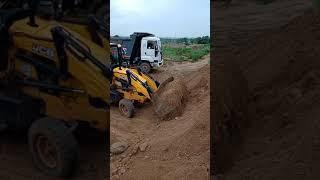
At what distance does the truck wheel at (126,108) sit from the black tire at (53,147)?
17.1ft

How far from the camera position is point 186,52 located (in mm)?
30797

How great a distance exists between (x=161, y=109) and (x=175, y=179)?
3.31 meters

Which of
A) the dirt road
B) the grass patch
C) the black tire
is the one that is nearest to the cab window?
the grass patch

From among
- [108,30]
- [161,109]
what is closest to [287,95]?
[108,30]

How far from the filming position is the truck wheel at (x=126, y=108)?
9.22 meters

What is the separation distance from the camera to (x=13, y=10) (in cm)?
396

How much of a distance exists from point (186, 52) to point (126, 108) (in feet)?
71.9

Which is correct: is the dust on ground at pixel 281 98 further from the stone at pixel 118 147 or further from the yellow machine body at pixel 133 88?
the yellow machine body at pixel 133 88

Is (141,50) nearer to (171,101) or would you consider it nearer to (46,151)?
(171,101)

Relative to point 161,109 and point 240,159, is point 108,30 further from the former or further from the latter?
point 161,109

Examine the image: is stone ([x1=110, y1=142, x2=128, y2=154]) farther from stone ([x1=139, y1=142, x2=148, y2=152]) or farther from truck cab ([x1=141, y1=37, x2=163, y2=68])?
truck cab ([x1=141, y1=37, x2=163, y2=68])

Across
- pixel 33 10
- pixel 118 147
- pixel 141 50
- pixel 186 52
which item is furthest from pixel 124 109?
pixel 186 52

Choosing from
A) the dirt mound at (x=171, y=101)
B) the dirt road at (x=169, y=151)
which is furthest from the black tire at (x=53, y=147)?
the dirt mound at (x=171, y=101)

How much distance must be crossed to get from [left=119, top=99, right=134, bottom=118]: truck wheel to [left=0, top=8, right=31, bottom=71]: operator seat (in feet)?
17.2
